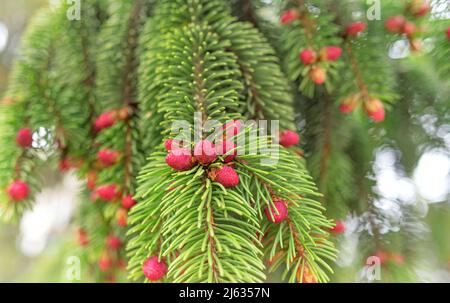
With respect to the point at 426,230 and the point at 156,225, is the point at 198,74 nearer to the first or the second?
the point at 156,225

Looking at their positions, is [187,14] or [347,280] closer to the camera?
[187,14]

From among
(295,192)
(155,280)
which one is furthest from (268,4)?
(155,280)

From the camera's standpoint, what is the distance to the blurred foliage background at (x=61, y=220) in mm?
954

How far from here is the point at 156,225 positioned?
502 millimetres

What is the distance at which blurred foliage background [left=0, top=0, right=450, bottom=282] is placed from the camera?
954 millimetres

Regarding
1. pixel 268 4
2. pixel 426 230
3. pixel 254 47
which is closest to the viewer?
pixel 254 47

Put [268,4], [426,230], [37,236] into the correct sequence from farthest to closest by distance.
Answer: [37,236] < [426,230] < [268,4]

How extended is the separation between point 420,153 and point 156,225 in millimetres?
738

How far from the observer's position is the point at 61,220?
2260 millimetres

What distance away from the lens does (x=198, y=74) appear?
594 millimetres

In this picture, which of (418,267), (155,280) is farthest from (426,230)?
(155,280)
